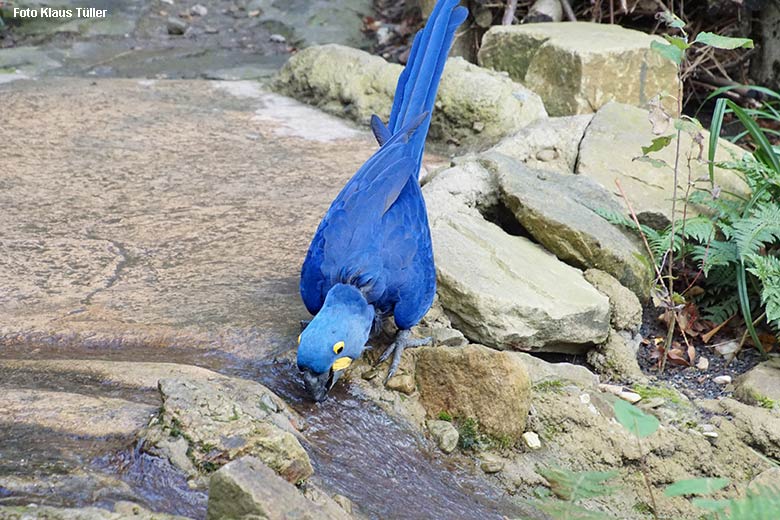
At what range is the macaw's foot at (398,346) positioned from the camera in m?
2.75

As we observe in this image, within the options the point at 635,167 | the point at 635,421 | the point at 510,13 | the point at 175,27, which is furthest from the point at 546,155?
the point at 175,27

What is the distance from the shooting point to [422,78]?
3277 mm

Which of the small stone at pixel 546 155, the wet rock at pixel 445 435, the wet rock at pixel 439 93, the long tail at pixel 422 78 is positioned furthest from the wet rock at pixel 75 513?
the wet rock at pixel 439 93

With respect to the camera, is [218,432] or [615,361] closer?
[218,432]

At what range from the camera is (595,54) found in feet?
16.4

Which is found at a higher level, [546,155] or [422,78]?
[422,78]

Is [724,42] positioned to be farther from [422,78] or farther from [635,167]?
[635,167]

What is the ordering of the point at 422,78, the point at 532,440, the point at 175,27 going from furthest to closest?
the point at 175,27, the point at 422,78, the point at 532,440

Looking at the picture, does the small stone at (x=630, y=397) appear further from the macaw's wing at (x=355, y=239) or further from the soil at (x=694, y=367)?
the macaw's wing at (x=355, y=239)

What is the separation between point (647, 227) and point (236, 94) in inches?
121

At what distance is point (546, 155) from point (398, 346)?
1906 millimetres

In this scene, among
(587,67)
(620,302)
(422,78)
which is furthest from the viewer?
(587,67)

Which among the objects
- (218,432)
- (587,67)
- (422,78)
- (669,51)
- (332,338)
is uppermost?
(669,51)

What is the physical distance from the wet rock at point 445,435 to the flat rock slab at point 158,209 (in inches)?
20.2
